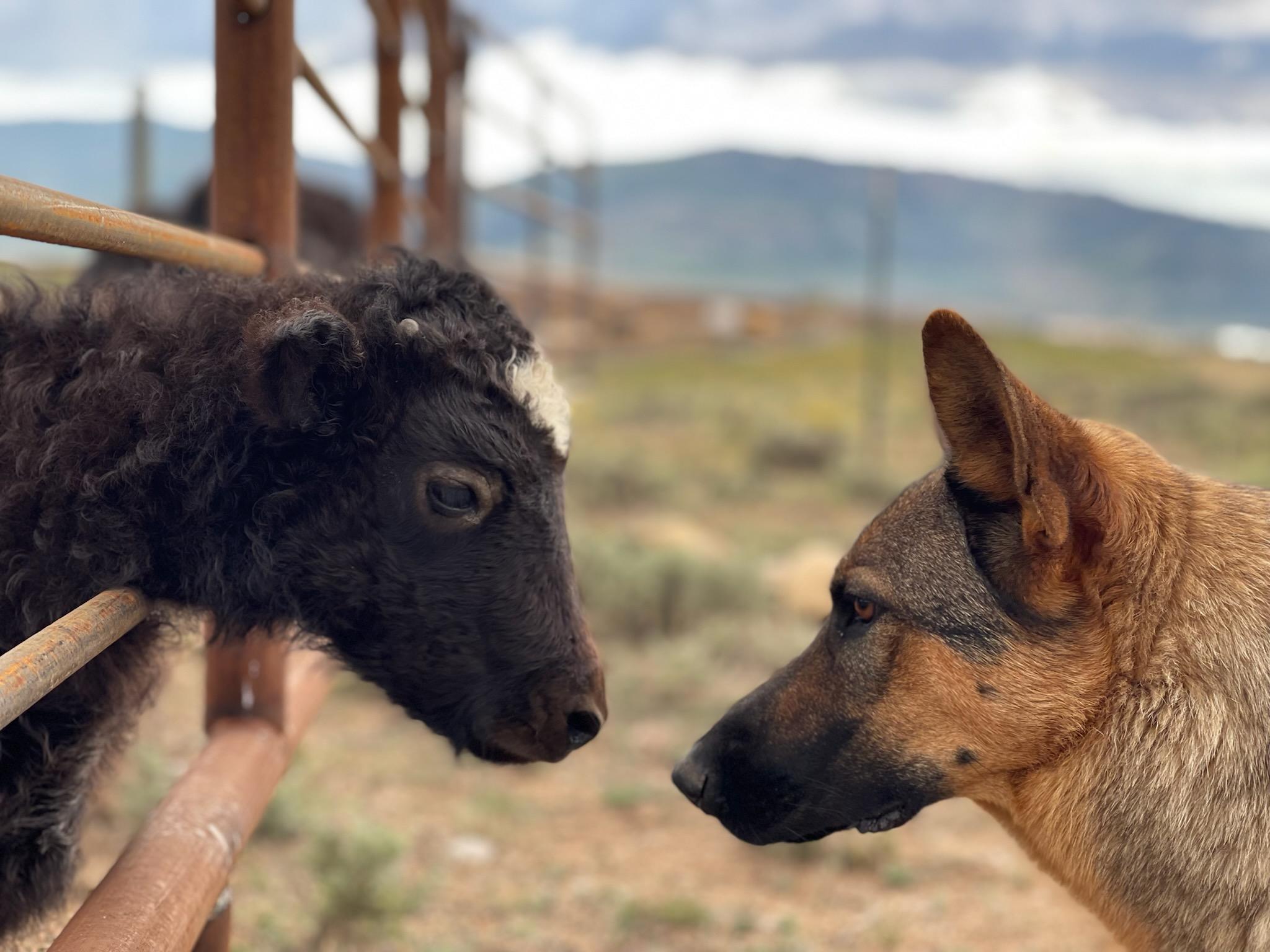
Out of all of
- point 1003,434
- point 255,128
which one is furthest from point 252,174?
point 1003,434

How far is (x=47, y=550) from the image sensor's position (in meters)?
2.41

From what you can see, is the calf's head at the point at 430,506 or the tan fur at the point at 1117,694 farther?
the calf's head at the point at 430,506

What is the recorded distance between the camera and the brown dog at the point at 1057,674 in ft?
7.62

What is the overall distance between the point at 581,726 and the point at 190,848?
95cm

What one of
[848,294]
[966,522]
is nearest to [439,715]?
[966,522]

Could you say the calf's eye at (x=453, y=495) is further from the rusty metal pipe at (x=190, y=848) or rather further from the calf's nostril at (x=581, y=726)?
the rusty metal pipe at (x=190, y=848)

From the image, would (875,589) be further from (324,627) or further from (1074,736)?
(324,627)

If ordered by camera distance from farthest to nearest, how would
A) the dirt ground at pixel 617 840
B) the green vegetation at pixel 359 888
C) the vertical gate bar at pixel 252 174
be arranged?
1. the dirt ground at pixel 617 840
2. the green vegetation at pixel 359 888
3. the vertical gate bar at pixel 252 174

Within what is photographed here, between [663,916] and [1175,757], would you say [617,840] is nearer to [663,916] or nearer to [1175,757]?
[663,916]

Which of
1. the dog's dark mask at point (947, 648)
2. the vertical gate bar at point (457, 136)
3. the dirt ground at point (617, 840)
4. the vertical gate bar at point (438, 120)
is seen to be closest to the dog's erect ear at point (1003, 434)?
the dog's dark mask at point (947, 648)

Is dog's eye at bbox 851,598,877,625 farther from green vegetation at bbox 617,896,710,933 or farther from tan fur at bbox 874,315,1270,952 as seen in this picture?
green vegetation at bbox 617,896,710,933

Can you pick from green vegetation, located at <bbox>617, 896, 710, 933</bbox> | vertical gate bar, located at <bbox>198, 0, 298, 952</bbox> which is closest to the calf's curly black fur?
vertical gate bar, located at <bbox>198, 0, 298, 952</bbox>

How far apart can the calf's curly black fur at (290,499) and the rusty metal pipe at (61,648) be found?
0.53 feet

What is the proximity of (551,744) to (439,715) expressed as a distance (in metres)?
0.29
